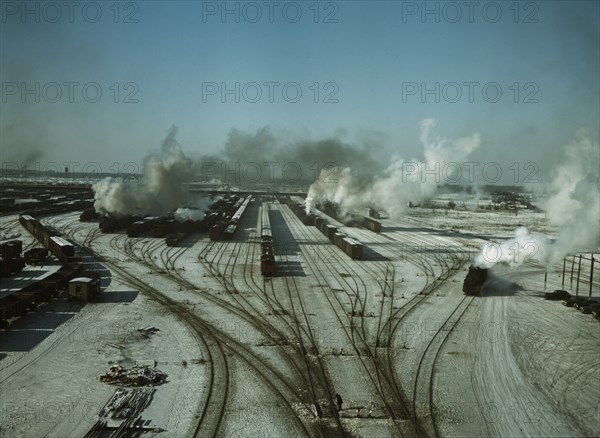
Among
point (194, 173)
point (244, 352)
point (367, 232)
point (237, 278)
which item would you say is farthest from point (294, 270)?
point (194, 173)

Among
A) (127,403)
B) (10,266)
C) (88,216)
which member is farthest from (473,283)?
(88,216)

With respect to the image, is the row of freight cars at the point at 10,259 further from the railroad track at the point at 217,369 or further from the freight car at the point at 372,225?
the freight car at the point at 372,225

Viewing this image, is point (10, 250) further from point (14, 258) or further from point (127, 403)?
point (127, 403)

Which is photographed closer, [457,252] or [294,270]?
[294,270]

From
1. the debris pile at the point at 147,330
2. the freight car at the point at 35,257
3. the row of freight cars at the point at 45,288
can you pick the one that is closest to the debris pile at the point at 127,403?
the debris pile at the point at 147,330

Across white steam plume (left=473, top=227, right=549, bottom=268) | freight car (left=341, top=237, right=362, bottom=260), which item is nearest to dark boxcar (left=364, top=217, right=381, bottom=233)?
freight car (left=341, top=237, right=362, bottom=260)

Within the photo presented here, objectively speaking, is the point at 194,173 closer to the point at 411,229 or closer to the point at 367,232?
the point at 367,232
